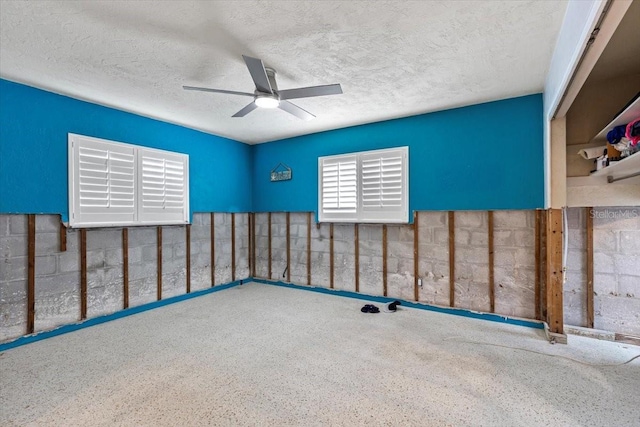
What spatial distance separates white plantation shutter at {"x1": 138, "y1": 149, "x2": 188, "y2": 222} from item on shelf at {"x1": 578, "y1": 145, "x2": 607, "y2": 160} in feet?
16.5

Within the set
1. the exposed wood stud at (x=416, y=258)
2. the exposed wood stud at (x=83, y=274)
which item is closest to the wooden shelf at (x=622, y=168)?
the exposed wood stud at (x=416, y=258)

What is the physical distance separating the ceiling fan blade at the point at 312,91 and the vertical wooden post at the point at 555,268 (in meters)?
2.44

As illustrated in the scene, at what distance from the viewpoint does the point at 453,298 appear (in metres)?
3.91

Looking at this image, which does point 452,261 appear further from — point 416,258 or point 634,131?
point 634,131

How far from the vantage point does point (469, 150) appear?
379cm

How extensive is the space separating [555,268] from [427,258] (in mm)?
1401

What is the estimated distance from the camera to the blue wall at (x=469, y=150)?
11.3 feet

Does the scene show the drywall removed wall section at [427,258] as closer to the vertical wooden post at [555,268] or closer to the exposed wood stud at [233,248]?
the vertical wooden post at [555,268]

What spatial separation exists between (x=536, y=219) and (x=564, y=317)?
1.10 meters

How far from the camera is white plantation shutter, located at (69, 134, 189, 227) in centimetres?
350

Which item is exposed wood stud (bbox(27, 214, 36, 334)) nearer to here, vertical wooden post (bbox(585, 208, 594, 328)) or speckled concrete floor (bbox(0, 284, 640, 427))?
speckled concrete floor (bbox(0, 284, 640, 427))

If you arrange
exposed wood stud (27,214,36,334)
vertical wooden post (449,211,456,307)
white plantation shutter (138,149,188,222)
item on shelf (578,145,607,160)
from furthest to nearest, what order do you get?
1. white plantation shutter (138,149,188,222)
2. vertical wooden post (449,211,456,307)
3. exposed wood stud (27,214,36,334)
4. item on shelf (578,145,607,160)

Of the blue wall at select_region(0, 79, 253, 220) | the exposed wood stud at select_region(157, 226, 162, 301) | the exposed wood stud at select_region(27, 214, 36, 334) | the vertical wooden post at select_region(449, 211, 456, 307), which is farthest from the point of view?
the exposed wood stud at select_region(157, 226, 162, 301)

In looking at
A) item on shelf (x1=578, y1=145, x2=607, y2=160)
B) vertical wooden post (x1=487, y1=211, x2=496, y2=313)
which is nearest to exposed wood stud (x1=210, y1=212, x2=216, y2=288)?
vertical wooden post (x1=487, y1=211, x2=496, y2=313)
